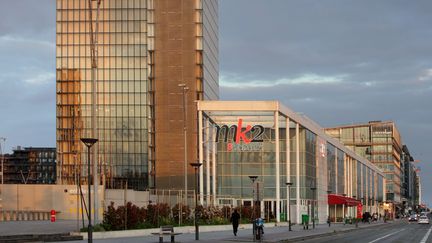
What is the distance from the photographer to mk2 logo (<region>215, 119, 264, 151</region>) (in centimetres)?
8438

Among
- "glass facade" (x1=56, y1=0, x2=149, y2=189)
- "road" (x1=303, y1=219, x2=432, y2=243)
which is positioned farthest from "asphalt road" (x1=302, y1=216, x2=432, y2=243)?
"glass facade" (x1=56, y1=0, x2=149, y2=189)

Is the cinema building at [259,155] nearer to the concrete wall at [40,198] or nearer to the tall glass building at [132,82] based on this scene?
the concrete wall at [40,198]

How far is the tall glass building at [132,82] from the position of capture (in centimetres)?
12162

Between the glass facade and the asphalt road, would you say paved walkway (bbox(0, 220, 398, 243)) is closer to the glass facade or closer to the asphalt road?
the asphalt road

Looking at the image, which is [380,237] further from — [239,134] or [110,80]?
[110,80]

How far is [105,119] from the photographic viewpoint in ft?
406

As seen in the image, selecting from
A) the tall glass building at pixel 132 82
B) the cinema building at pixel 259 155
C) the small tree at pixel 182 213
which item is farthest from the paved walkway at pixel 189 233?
the tall glass building at pixel 132 82

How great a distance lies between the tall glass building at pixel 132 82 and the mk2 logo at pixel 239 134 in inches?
1355

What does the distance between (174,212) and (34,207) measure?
84.2ft

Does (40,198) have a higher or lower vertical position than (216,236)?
higher

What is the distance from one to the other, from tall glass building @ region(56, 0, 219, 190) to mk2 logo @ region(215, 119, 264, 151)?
34415 millimetres

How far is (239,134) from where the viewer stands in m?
84.2

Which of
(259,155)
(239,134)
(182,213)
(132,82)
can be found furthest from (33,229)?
(132,82)

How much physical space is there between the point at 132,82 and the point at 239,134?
44.1 metres
